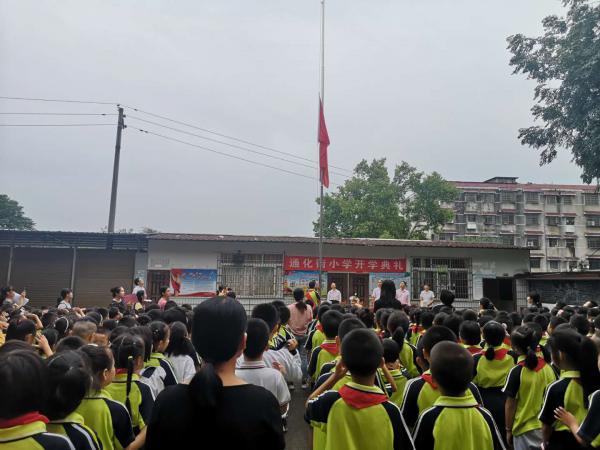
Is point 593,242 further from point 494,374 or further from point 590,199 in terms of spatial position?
point 494,374

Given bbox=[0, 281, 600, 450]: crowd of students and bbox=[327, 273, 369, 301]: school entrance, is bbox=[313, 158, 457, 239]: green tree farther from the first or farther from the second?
bbox=[0, 281, 600, 450]: crowd of students

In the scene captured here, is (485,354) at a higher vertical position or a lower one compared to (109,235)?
lower

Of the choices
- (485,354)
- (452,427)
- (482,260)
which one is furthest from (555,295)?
(452,427)

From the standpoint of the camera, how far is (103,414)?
7.00 feet

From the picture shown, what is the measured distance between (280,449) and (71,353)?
1287 mm

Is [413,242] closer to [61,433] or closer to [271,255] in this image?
[271,255]

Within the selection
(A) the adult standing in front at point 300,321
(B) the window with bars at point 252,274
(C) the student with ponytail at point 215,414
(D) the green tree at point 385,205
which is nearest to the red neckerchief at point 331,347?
(C) the student with ponytail at point 215,414

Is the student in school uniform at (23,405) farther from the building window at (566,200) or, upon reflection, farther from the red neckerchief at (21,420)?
the building window at (566,200)

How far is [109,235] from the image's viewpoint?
12.6 m

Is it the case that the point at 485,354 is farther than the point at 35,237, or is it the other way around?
the point at 35,237

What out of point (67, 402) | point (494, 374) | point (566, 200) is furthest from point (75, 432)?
point (566, 200)

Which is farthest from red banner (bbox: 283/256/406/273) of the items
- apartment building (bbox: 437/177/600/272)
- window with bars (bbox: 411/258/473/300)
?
apartment building (bbox: 437/177/600/272)

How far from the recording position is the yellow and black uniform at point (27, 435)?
1.49 meters

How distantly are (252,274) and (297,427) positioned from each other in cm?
917
